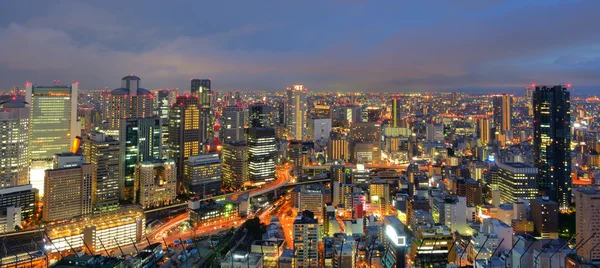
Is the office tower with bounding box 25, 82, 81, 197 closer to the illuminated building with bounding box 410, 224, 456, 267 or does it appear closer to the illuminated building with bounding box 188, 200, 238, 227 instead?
the illuminated building with bounding box 188, 200, 238, 227

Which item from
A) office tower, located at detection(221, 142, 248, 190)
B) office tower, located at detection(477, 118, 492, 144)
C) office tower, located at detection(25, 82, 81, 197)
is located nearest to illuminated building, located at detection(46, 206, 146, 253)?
office tower, located at detection(221, 142, 248, 190)

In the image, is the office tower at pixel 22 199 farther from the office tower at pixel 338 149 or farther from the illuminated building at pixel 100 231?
the office tower at pixel 338 149

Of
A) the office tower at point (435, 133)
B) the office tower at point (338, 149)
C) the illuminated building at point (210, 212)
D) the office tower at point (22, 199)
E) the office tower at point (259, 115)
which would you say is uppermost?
the office tower at point (259, 115)

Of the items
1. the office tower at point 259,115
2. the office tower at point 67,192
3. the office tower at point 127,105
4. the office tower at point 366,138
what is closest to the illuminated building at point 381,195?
the office tower at point 366,138

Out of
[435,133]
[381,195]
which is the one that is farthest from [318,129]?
[381,195]

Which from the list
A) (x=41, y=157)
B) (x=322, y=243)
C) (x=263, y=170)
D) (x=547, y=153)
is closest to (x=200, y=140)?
(x=263, y=170)
